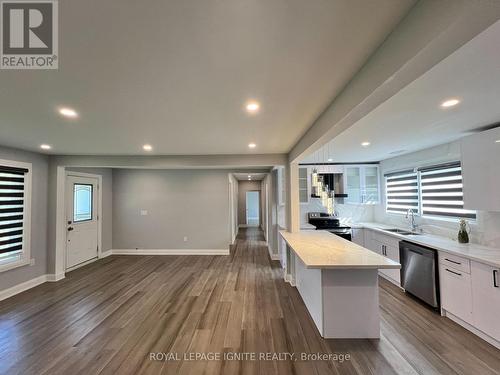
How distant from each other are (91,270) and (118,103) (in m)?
4.36

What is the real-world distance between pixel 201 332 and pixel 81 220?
4.27 m

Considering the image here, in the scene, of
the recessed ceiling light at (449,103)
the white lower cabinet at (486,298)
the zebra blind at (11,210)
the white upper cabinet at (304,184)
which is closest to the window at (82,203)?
the zebra blind at (11,210)

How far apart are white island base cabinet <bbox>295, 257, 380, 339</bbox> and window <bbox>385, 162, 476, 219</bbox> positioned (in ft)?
6.78

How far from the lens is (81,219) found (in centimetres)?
507

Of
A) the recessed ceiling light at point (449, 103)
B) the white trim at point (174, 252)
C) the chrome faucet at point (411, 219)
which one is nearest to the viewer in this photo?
the recessed ceiling light at point (449, 103)

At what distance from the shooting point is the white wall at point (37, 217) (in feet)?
12.2

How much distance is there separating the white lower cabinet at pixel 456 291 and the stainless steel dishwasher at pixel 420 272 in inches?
3.2

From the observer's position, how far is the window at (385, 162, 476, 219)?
3.34 metres

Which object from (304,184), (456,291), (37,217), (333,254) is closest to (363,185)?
(304,184)

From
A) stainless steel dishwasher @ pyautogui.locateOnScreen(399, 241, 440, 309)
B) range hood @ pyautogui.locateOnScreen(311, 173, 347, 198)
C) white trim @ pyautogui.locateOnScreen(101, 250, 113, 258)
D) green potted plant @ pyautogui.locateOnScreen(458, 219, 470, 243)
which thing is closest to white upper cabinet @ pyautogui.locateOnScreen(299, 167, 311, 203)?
range hood @ pyautogui.locateOnScreen(311, 173, 347, 198)

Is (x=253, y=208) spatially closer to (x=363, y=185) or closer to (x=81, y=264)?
(x=363, y=185)

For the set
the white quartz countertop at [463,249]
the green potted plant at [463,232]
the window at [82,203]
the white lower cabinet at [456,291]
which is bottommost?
the white lower cabinet at [456,291]

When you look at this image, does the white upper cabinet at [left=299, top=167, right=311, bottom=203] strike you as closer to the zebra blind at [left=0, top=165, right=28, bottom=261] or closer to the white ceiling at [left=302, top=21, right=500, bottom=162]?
the white ceiling at [left=302, top=21, right=500, bottom=162]

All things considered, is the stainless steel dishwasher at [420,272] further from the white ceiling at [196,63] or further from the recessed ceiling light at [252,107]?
the recessed ceiling light at [252,107]
